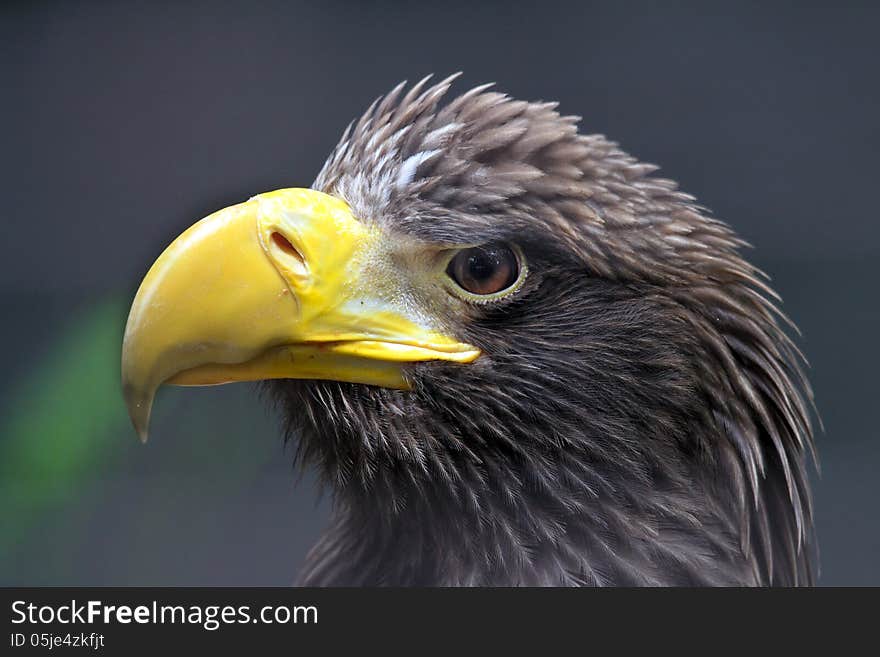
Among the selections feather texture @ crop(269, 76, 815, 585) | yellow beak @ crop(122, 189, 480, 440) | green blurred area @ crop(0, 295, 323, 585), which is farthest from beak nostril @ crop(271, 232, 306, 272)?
green blurred area @ crop(0, 295, 323, 585)

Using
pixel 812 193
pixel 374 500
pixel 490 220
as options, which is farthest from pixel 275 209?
pixel 812 193

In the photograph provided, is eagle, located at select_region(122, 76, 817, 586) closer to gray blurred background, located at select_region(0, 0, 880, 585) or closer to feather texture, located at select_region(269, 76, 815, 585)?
feather texture, located at select_region(269, 76, 815, 585)

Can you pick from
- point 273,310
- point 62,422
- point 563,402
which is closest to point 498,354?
point 563,402

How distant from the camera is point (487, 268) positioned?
1.33 meters

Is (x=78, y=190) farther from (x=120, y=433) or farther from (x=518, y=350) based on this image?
(x=518, y=350)

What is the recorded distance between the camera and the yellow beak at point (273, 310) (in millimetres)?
1253

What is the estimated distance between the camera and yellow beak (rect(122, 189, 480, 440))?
1.25m

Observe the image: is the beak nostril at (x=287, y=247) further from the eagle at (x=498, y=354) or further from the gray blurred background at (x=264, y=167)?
the gray blurred background at (x=264, y=167)

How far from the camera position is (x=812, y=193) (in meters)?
2.80

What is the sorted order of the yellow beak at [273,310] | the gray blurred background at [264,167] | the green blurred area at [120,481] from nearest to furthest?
the yellow beak at [273,310] → the gray blurred background at [264,167] → the green blurred area at [120,481]

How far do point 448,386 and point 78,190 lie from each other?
222cm

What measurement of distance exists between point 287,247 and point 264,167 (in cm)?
162

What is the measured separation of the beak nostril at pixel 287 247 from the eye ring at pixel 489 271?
8.0 inches

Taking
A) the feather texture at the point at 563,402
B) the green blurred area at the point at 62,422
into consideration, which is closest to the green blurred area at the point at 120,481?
the green blurred area at the point at 62,422
